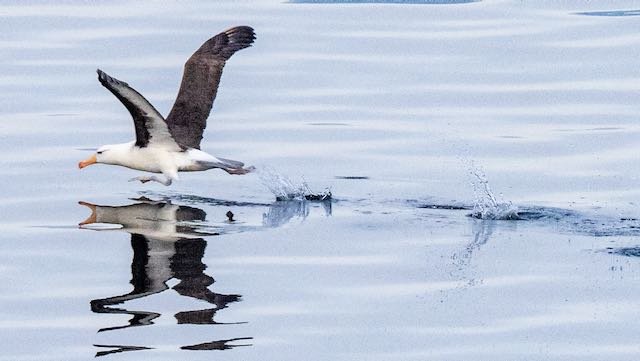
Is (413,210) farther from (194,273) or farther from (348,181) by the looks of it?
(194,273)

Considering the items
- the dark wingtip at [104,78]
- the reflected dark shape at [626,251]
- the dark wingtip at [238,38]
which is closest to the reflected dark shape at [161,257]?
the dark wingtip at [104,78]

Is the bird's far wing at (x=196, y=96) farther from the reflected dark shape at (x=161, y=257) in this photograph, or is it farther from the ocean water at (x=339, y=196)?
the reflected dark shape at (x=161, y=257)

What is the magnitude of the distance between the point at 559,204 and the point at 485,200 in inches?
22.4

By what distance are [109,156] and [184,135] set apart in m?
0.63

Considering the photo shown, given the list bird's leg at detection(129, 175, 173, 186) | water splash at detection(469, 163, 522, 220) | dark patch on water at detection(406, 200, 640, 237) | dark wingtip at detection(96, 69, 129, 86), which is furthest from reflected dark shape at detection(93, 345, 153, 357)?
bird's leg at detection(129, 175, 173, 186)

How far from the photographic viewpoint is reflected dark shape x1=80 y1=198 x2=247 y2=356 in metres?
10.1

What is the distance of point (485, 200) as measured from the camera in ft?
43.1

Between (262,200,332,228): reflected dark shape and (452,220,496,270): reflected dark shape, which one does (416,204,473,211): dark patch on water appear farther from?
(262,200,332,228): reflected dark shape

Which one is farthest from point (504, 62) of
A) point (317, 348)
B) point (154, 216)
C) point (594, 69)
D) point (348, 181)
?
point (317, 348)

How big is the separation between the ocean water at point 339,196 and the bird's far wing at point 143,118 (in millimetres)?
460

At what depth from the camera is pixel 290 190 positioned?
13828mm

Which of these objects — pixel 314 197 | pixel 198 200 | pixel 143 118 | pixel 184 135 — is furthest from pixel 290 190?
pixel 143 118

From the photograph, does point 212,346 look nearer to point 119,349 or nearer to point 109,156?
point 119,349

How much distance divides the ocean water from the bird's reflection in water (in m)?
0.03
